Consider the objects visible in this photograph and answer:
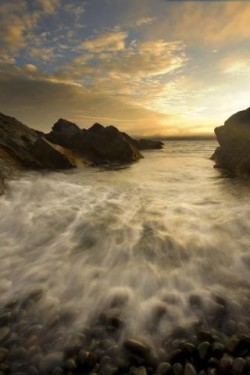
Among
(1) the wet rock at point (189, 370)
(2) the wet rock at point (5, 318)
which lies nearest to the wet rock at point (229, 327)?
(1) the wet rock at point (189, 370)

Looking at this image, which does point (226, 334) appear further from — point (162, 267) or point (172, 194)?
point (172, 194)

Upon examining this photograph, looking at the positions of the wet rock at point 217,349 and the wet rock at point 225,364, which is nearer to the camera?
the wet rock at point 225,364

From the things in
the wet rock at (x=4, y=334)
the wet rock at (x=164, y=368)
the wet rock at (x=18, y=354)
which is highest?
the wet rock at (x=4, y=334)

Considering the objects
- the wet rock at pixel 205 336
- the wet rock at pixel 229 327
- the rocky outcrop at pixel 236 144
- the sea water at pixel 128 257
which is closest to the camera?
the wet rock at pixel 205 336

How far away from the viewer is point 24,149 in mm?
19469

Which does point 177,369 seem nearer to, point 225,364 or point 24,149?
point 225,364

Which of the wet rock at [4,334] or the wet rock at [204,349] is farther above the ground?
the wet rock at [4,334]

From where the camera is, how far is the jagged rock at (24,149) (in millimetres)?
18281

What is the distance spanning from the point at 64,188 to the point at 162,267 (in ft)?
29.3

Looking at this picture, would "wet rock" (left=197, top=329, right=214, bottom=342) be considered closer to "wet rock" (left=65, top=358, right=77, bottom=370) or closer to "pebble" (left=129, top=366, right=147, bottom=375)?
"pebble" (left=129, top=366, right=147, bottom=375)

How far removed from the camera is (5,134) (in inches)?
759

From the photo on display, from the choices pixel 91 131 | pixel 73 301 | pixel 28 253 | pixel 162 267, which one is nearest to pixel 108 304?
pixel 73 301

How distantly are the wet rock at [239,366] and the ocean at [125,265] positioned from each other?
49cm

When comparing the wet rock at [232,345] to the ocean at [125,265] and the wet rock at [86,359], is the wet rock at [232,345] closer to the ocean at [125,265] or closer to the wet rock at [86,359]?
the ocean at [125,265]
